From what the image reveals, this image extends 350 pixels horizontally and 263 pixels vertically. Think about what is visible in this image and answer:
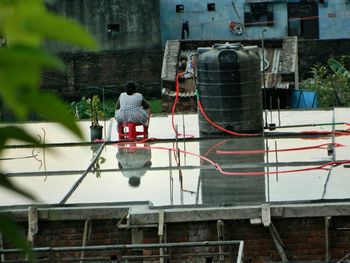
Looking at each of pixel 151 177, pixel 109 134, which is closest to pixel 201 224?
pixel 151 177

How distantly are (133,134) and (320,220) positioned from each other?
18.2 ft

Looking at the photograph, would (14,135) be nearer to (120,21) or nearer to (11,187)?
(11,187)

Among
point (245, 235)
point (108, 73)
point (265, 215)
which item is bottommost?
point (245, 235)

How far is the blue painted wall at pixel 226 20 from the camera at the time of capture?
132 ft

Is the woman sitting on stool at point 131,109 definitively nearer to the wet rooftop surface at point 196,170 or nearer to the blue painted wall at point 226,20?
the wet rooftop surface at point 196,170

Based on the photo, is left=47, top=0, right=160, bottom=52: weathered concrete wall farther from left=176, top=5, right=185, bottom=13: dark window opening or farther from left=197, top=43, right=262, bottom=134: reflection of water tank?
left=197, top=43, right=262, bottom=134: reflection of water tank

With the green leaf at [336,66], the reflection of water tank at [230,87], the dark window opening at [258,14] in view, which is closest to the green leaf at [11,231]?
the reflection of water tank at [230,87]

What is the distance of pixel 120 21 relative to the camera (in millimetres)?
38469

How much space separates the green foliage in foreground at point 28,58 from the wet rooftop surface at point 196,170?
421 inches

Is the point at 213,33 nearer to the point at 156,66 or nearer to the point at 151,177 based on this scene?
the point at 156,66

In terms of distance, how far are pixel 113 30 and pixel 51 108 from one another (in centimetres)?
3730

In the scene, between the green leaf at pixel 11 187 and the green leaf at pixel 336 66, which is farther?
the green leaf at pixel 336 66

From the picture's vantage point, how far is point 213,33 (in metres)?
40.6

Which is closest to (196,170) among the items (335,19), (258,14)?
(258,14)
